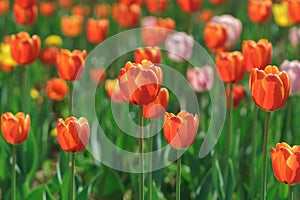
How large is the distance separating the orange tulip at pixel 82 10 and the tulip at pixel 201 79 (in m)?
1.86

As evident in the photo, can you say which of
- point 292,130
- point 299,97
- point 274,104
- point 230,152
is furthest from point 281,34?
point 274,104

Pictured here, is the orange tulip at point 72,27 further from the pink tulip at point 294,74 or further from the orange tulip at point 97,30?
the pink tulip at point 294,74

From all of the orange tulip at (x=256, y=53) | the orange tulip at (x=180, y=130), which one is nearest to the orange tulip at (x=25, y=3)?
the orange tulip at (x=256, y=53)

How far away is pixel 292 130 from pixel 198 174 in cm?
63

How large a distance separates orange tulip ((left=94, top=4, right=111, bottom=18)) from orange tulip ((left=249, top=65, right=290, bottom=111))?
3.34 m

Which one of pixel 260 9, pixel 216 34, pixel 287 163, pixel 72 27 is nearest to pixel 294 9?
pixel 260 9

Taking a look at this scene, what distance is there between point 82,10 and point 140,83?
3.81m

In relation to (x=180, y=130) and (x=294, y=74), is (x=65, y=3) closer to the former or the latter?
(x=294, y=74)

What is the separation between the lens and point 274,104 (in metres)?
2.12

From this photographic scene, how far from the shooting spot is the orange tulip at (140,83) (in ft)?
6.65

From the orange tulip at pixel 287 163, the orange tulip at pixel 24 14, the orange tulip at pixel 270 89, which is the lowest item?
the orange tulip at pixel 287 163

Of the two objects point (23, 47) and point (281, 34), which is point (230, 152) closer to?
point (23, 47)

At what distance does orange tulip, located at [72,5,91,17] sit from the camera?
17.5ft

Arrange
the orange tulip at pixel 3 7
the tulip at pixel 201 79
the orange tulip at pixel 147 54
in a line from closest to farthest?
the orange tulip at pixel 147 54
the tulip at pixel 201 79
the orange tulip at pixel 3 7
